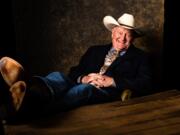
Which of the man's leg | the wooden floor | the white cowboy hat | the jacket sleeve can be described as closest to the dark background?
the jacket sleeve

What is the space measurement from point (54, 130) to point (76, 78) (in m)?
1.00

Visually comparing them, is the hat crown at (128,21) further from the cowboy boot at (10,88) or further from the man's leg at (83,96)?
the cowboy boot at (10,88)

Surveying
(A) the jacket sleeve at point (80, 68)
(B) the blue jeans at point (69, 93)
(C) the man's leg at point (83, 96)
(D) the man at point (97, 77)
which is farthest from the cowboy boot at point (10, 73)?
(A) the jacket sleeve at point (80, 68)

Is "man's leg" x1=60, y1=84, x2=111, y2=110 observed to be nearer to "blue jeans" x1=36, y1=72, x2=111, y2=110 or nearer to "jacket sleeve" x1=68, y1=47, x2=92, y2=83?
"blue jeans" x1=36, y1=72, x2=111, y2=110

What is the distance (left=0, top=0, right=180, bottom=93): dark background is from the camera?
3.59m

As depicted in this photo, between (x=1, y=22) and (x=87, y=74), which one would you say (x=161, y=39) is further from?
(x=1, y=22)

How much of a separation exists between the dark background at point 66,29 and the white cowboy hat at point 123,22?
0.59 ft

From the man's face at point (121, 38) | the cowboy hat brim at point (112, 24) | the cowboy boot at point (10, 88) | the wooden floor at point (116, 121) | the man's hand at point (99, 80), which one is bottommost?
the wooden floor at point (116, 121)

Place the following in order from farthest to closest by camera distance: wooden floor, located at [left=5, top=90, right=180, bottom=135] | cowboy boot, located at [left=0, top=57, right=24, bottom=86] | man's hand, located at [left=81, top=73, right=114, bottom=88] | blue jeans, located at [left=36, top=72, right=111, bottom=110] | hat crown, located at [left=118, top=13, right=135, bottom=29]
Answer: hat crown, located at [left=118, top=13, right=135, bottom=29] < man's hand, located at [left=81, top=73, right=114, bottom=88] < blue jeans, located at [left=36, top=72, right=111, bottom=110] < cowboy boot, located at [left=0, top=57, right=24, bottom=86] < wooden floor, located at [left=5, top=90, right=180, bottom=135]

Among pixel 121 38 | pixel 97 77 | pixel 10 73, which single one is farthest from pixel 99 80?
pixel 10 73

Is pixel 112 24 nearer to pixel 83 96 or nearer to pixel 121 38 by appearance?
pixel 121 38

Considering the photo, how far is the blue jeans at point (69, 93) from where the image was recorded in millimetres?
3139

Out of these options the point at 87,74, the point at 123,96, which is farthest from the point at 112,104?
the point at 87,74

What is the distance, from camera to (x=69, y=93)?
3.25 metres
